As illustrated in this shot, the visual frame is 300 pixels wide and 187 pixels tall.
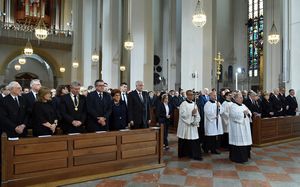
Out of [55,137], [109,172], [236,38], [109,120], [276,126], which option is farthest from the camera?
[236,38]

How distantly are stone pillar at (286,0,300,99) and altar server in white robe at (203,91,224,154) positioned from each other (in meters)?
4.77

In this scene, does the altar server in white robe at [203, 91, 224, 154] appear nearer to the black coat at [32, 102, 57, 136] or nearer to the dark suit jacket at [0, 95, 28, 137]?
the black coat at [32, 102, 57, 136]

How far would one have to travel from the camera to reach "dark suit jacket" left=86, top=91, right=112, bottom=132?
19.4 ft

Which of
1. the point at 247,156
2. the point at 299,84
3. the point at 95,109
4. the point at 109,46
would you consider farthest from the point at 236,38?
the point at 95,109

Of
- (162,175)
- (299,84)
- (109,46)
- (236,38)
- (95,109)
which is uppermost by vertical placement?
(236,38)

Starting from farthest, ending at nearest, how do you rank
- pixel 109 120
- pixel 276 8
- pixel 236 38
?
1. pixel 236 38
2. pixel 276 8
3. pixel 109 120

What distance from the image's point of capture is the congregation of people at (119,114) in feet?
17.2

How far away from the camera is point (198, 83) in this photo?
11.3m

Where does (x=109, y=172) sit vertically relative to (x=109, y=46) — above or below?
below

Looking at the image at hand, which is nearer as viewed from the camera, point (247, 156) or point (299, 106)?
point (247, 156)

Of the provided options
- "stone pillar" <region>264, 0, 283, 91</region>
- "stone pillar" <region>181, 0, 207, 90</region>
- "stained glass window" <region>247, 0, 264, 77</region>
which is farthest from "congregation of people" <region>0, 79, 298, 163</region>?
"stained glass window" <region>247, 0, 264, 77</region>

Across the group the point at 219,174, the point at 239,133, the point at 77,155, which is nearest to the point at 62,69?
the point at 239,133

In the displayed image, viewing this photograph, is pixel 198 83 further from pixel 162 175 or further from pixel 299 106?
pixel 162 175

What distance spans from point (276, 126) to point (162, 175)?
508cm
